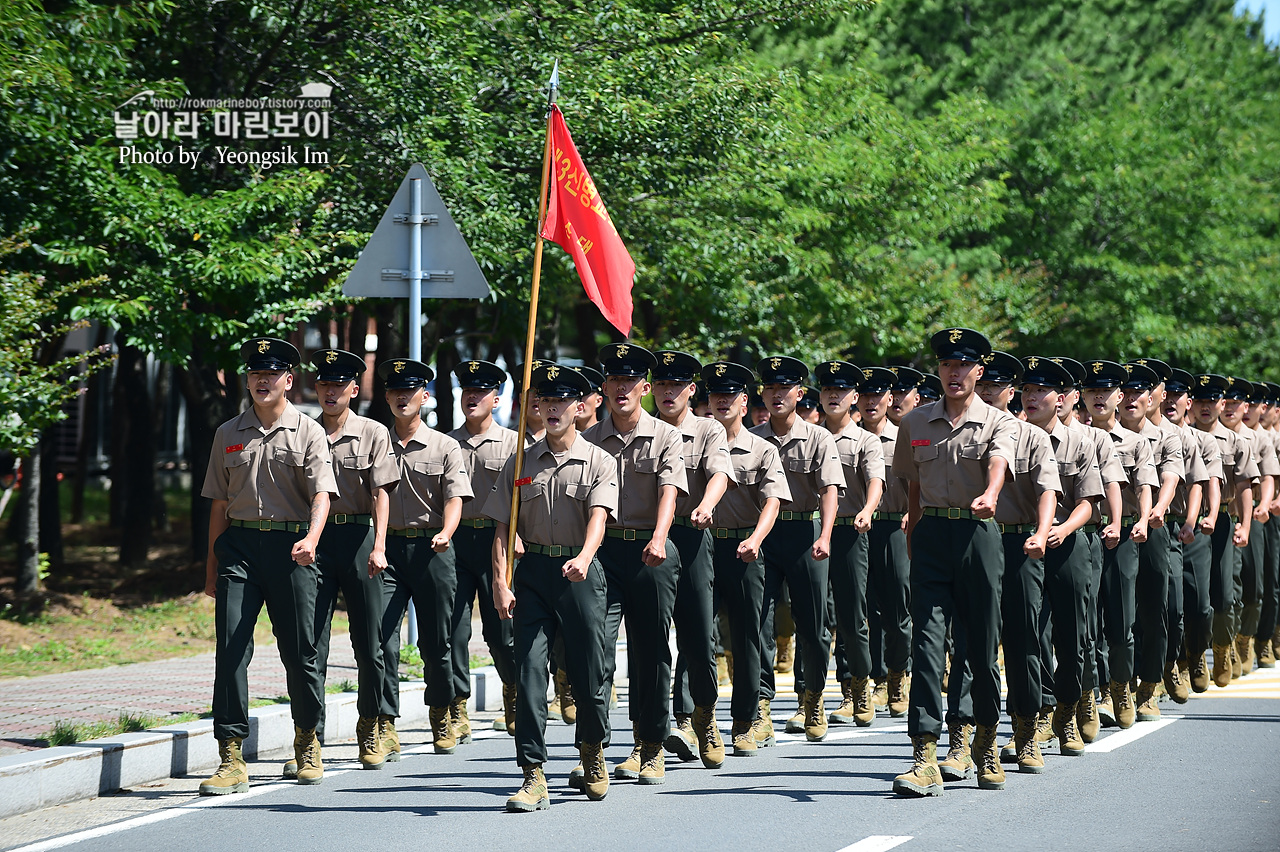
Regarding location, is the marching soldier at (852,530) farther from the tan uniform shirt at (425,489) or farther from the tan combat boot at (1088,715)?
the tan uniform shirt at (425,489)

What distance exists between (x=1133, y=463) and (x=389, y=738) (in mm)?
5243

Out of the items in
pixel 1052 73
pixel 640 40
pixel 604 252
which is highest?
pixel 1052 73

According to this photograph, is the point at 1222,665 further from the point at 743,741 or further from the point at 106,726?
the point at 106,726

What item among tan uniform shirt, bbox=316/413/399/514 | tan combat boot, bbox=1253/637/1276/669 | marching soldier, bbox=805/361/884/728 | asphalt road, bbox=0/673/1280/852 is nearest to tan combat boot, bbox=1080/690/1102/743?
asphalt road, bbox=0/673/1280/852

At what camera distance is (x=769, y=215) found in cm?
1722

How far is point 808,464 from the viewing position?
974 centimetres

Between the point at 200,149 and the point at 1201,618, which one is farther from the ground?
the point at 200,149

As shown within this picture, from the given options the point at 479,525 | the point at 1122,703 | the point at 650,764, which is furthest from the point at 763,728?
the point at 1122,703

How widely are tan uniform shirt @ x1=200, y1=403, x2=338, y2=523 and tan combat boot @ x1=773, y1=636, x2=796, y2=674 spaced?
16.6 ft

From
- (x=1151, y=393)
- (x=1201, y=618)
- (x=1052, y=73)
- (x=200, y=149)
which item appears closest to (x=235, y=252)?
(x=200, y=149)

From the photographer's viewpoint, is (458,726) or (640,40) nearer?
(458,726)

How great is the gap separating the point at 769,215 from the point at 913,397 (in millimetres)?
5740

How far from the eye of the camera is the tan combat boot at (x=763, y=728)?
912cm

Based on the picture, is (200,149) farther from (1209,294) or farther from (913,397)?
(1209,294)
